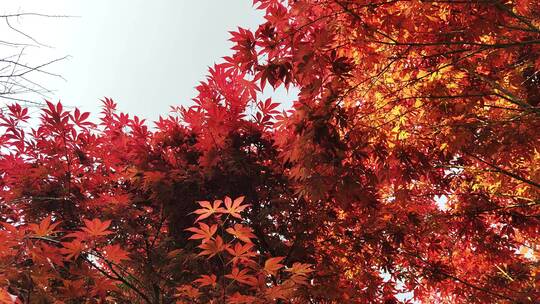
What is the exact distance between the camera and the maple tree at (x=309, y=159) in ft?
9.47

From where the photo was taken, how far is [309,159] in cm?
280

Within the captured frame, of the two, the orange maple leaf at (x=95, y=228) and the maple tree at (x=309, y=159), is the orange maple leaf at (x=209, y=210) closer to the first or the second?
the maple tree at (x=309, y=159)

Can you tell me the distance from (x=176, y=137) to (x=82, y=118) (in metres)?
1.18

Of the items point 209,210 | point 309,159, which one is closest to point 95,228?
point 209,210

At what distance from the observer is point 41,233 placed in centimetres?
219

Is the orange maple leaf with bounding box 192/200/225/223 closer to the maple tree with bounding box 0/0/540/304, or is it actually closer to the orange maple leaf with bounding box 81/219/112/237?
the maple tree with bounding box 0/0/540/304

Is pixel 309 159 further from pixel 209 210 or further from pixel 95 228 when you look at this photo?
pixel 95 228

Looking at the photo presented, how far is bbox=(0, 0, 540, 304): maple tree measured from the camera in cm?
289

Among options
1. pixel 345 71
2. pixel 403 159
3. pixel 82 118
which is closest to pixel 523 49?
pixel 403 159

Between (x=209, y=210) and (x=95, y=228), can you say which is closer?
(x=95, y=228)

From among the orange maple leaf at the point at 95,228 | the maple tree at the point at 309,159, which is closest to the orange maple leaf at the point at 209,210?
the maple tree at the point at 309,159

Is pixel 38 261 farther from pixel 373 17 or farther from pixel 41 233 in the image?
pixel 373 17

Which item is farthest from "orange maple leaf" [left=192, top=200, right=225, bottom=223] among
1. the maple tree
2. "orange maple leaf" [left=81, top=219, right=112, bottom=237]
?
"orange maple leaf" [left=81, top=219, right=112, bottom=237]

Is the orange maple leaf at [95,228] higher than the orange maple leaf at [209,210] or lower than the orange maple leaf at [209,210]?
lower
